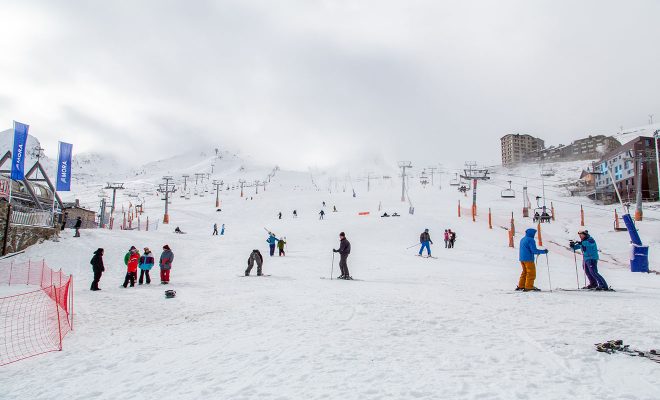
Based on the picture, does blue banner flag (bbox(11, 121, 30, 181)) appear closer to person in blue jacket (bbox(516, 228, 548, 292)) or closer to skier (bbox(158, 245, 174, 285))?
skier (bbox(158, 245, 174, 285))

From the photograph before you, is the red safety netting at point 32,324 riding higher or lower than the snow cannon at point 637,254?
lower

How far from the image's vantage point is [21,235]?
2122 cm

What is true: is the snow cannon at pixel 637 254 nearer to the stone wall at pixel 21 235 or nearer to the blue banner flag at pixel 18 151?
the stone wall at pixel 21 235

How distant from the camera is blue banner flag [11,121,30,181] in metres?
22.1

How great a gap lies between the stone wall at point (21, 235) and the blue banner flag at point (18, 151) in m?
2.92

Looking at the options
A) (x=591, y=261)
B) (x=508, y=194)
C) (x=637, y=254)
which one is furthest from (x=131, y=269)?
(x=508, y=194)

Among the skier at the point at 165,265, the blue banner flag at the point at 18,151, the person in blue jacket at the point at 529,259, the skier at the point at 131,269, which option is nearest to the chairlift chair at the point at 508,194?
the person in blue jacket at the point at 529,259

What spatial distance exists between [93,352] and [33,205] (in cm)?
2946

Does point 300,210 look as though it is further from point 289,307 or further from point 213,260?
point 289,307

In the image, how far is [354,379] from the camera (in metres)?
4.73

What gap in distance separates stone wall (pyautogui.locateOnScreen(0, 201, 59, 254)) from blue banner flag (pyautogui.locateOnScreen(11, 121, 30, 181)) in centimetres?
292

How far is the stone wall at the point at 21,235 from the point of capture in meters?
19.7

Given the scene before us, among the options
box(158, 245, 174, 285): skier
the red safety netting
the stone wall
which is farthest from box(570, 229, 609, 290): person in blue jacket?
the stone wall

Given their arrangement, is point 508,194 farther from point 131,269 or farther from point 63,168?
point 131,269
